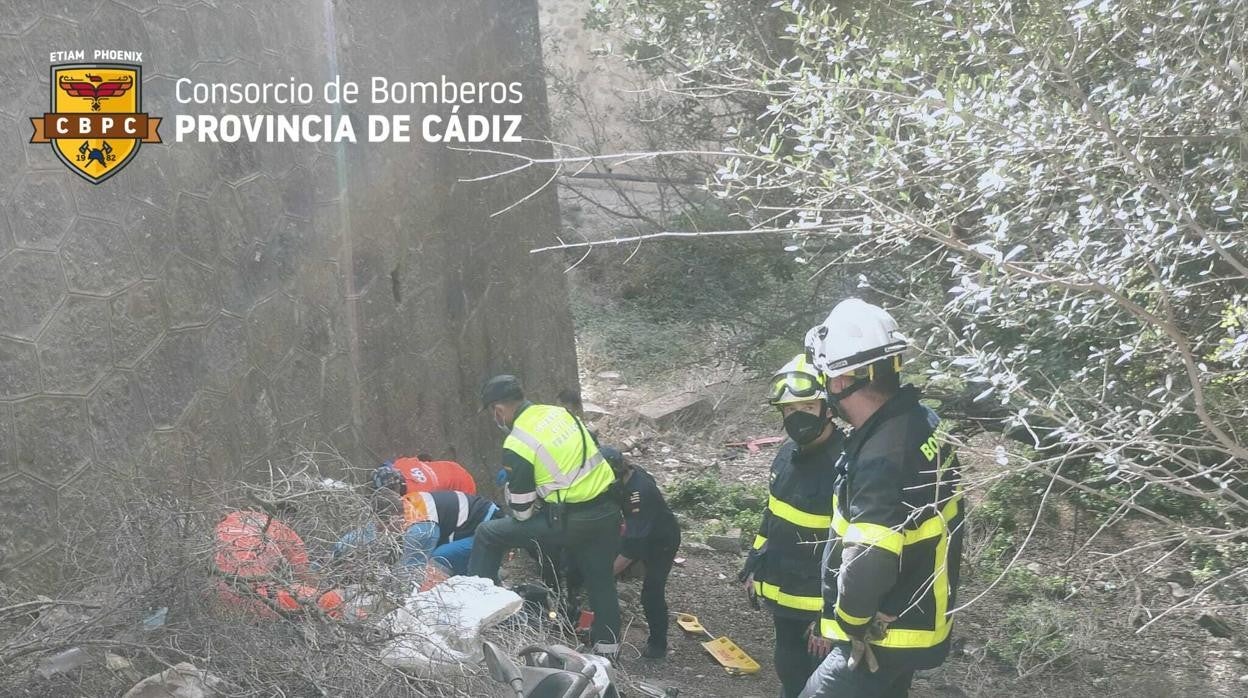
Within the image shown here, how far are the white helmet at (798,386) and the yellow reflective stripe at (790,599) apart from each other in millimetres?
767

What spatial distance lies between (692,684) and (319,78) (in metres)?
3.69

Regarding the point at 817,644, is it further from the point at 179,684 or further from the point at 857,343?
the point at 179,684

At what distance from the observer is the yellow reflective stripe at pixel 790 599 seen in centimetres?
484

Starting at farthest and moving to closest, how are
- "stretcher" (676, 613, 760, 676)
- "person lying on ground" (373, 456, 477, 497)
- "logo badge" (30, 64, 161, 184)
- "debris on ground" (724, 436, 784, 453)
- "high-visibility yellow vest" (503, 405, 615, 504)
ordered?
"debris on ground" (724, 436, 784, 453) < "stretcher" (676, 613, 760, 676) < "high-visibility yellow vest" (503, 405, 615, 504) < "person lying on ground" (373, 456, 477, 497) < "logo badge" (30, 64, 161, 184)

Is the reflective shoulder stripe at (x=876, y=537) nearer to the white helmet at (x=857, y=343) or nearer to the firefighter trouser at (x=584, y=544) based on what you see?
the white helmet at (x=857, y=343)

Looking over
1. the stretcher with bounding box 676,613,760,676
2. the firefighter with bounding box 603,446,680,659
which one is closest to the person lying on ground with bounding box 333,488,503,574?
the firefighter with bounding box 603,446,680,659

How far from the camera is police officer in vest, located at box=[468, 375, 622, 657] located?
5500 mm

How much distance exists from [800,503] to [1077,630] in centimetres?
221

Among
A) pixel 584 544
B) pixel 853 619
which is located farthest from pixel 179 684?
pixel 584 544

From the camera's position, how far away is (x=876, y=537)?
11.8 feet

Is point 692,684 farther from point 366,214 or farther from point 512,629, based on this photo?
point 366,214

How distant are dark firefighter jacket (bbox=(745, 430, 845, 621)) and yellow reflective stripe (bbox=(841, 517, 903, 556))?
3.77 feet

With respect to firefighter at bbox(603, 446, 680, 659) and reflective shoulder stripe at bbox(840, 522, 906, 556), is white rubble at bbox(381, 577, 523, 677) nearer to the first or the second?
reflective shoulder stripe at bbox(840, 522, 906, 556)

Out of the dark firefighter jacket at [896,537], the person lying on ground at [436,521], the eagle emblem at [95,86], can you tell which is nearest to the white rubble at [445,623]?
the person lying on ground at [436,521]
